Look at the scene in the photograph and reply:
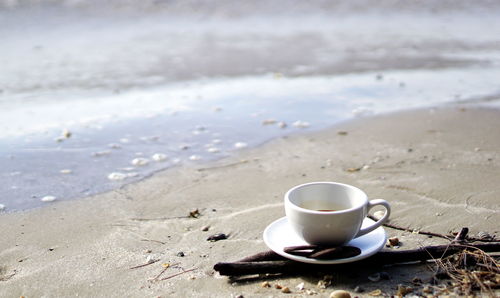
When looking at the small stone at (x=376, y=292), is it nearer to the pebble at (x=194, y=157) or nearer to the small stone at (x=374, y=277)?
the small stone at (x=374, y=277)

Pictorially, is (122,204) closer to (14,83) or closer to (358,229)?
(358,229)

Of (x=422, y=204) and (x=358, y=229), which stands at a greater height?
(x=358, y=229)

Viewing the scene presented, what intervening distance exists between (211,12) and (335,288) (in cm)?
1371

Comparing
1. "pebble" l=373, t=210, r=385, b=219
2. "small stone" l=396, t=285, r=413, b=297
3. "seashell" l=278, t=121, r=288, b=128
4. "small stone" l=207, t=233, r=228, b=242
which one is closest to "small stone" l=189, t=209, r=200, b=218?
"small stone" l=207, t=233, r=228, b=242

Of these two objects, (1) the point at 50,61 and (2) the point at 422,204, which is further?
(1) the point at 50,61

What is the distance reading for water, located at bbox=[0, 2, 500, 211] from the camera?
5031 mm

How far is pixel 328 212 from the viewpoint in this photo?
2.43 meters

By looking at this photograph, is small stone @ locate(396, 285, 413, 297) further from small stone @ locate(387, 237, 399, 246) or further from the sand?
small stone @ locate(387, 237, 399, 246)

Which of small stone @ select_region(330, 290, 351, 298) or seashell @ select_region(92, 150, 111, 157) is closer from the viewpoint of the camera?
small stone @ select_region(330, 290, 351, 298)

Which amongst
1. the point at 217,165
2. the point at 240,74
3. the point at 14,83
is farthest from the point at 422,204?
the point at 14,83

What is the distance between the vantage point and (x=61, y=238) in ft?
11.1

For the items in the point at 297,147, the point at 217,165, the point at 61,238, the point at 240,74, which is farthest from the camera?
the point at 240,74

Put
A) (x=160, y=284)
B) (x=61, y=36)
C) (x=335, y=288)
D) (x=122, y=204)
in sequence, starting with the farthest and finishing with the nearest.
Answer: (x=61, y=36) → (x=122, y=204) → (x=160, y=284) → (x=335, y=288)

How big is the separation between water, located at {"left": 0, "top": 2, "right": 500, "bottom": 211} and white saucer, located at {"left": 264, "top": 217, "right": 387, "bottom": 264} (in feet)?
6.45
